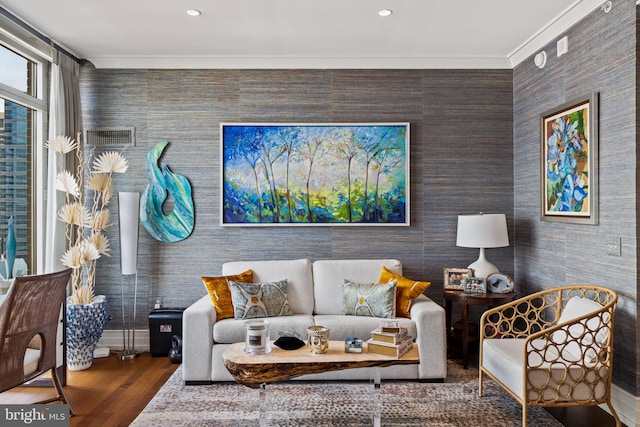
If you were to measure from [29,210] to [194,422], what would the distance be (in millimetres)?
2362

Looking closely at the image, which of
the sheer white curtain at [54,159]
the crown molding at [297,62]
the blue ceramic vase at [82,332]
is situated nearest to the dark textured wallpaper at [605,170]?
the crown molding at [297,62]

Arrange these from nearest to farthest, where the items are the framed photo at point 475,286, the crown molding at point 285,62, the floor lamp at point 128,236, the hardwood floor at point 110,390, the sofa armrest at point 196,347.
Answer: the hardwood floor at point 110,390 → the sofa armrest at point 196,347 → the framed photo at point 475,286 → the floor lamp at point 128,236 → the crown molding at point 285,62

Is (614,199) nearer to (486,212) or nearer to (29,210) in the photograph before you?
(486,212)

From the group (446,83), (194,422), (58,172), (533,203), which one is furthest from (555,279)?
(58,172)

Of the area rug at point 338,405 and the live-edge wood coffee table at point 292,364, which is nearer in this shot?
the live-edge wood coffee table at point 292,364

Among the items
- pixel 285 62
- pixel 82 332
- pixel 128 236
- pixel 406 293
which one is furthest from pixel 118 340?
pixel 285 62

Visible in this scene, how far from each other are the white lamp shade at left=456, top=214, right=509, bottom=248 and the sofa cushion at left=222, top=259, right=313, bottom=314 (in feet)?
4.74

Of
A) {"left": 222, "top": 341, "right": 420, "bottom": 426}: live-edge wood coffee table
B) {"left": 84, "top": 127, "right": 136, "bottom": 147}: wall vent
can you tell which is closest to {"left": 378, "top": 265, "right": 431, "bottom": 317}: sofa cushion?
{"left": 222, "top": 341, "right": 420, "bottom": 426}: live-edge wood coffee table

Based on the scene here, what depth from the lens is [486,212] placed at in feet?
14.9

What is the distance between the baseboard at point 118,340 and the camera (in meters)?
4.48

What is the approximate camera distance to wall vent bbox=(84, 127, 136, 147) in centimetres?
447

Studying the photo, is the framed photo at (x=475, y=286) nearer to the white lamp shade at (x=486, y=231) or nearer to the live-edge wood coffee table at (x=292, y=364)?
the white lamp shade at (x=486, y=231)

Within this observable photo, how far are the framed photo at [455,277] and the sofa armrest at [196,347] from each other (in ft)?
6.84

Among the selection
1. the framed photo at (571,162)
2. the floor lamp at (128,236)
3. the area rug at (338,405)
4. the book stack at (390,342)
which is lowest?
the area rug at (338,405)
